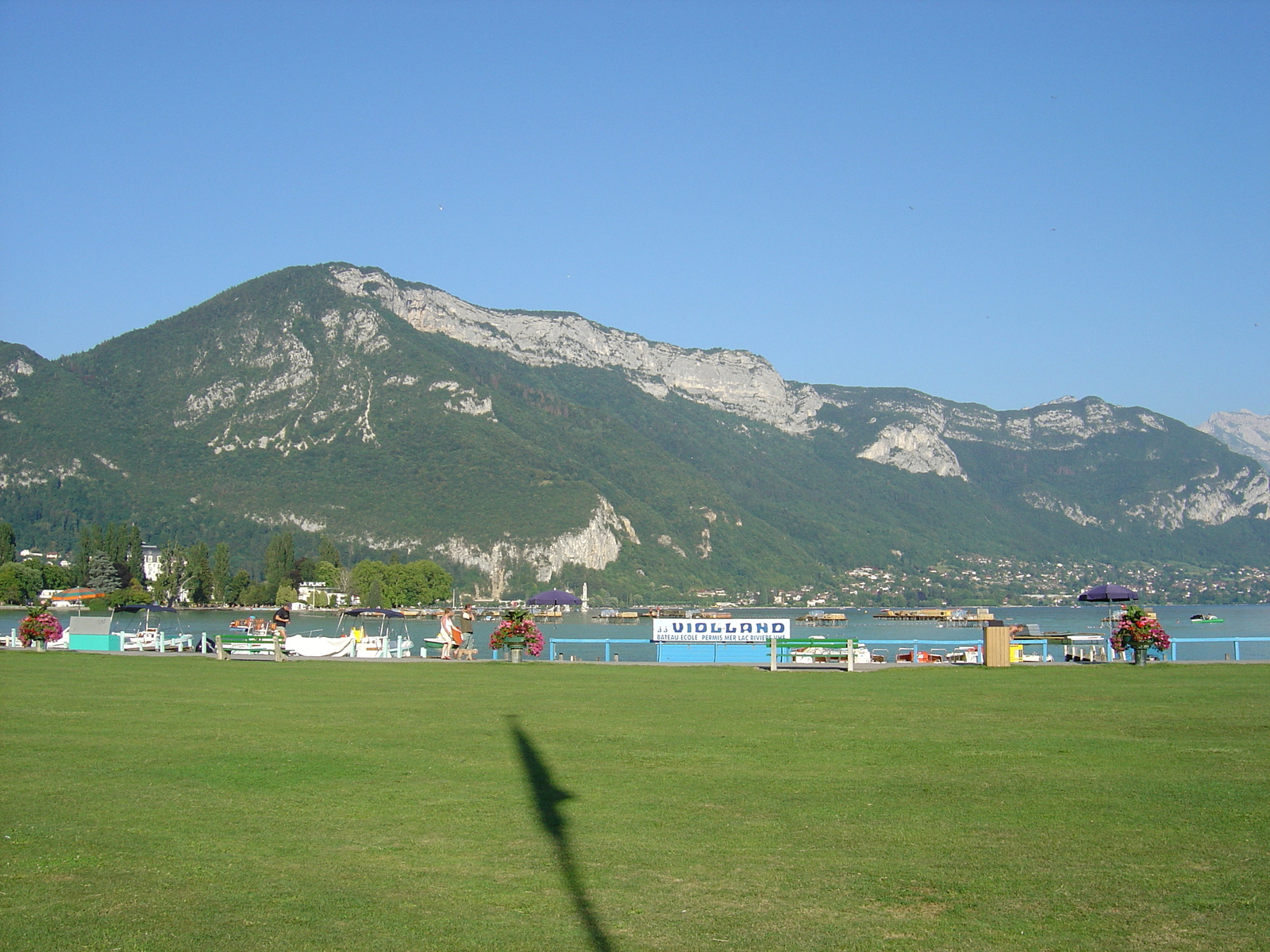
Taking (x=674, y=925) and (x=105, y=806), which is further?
(x=105, y=806)

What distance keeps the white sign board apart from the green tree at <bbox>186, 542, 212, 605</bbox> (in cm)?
12178

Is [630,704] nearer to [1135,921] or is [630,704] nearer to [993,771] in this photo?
[993,771]

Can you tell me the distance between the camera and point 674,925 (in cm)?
682

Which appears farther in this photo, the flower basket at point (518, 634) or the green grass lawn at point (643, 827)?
the flower basket at point (518, 634)

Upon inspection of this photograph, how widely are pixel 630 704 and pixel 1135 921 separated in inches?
523

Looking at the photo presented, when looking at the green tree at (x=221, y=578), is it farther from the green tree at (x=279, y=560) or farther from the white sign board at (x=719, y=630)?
the white sign board at (x=719, y=630)

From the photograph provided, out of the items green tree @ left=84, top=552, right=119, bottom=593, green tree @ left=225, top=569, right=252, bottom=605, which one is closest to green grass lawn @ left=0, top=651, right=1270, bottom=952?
green tree @ left=84, top=552, right=119, bottom=593

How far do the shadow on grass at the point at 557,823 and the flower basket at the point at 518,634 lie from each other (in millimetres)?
17781

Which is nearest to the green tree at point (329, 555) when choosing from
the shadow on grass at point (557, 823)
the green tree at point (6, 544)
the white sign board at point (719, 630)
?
the green tree at point (6, 544)

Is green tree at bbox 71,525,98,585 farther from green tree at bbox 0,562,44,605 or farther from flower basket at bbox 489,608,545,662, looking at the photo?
flower basket at bbox 489,608,545,662

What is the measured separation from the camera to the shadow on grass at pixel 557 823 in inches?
267

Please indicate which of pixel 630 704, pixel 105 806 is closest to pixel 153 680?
pixel 630 704

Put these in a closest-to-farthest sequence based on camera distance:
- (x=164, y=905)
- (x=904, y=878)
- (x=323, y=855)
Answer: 1. (x=164, y=905)
2. (x=904, y=878)
3. (x=323, y=855)

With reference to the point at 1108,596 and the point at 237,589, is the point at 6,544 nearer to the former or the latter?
the point at 237,589
